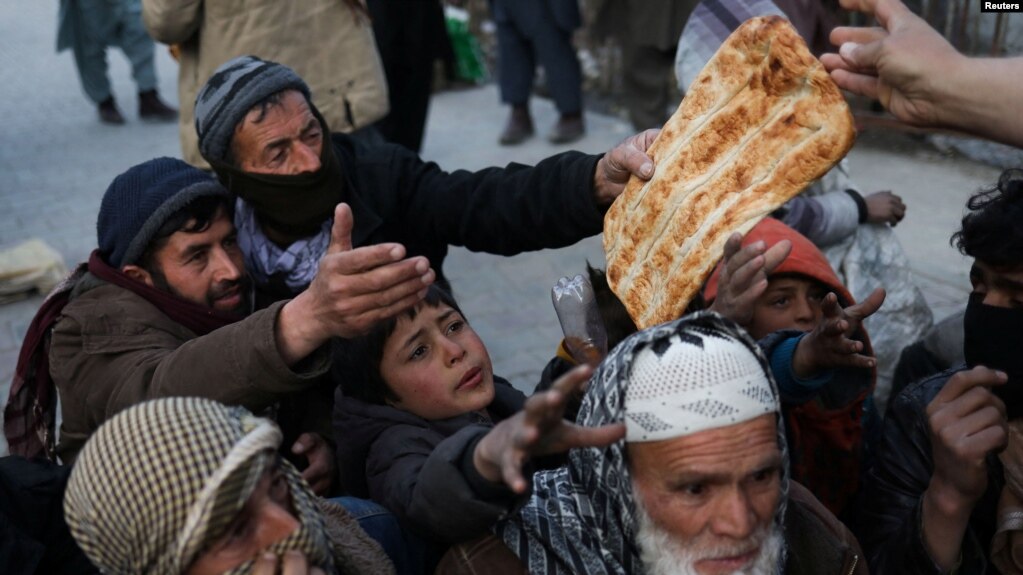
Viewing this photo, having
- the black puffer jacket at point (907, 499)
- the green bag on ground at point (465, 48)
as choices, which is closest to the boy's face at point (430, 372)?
the black puffer jacket at point (907, 499)

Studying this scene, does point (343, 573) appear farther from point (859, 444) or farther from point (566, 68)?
point (566, 68)

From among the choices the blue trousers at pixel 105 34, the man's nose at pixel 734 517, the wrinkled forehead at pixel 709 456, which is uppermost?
the wrinkled forehead at pixel 709 456

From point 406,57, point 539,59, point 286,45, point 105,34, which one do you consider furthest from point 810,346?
point 105,34

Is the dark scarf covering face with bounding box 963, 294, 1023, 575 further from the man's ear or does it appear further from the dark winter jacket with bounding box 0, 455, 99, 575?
the man's ear

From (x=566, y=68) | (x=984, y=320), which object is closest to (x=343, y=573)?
(x=984, y=320)

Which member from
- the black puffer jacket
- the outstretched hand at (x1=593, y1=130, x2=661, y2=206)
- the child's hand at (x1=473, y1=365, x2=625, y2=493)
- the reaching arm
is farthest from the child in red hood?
the child's hand at (x1=473, y1=365, x2=625, y2=493)

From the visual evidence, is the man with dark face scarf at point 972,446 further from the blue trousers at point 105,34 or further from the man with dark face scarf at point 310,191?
the blue trousers at point 105,34

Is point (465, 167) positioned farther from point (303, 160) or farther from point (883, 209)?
point (303, 160)

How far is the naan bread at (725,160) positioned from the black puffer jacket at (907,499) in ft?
1.87

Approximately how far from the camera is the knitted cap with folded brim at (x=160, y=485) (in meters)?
1.58

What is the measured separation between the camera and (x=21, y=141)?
9.45 m

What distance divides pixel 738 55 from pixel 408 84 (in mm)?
4152

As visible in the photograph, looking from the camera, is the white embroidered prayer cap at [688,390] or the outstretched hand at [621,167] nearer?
the white embroidered prayer cap at [688,390]

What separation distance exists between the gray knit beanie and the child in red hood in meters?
1.36
